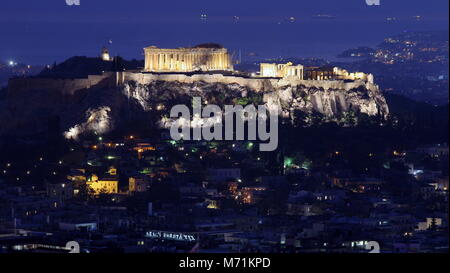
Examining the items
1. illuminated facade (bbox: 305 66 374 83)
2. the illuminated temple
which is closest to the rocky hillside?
illuminated facade (bbox: 305 66 374 83)

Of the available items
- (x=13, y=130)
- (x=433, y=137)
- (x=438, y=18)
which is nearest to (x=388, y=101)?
(x=438, y=18)

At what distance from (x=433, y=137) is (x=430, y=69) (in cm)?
1345

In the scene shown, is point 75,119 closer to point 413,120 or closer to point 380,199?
point 413,120

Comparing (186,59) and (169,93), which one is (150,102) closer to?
(169,93)

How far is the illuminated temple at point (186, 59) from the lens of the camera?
5916 cm

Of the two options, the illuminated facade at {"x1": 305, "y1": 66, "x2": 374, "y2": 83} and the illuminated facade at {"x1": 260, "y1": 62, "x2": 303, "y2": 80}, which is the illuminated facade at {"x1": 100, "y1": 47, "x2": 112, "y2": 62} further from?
the illuminated facade at {"x1": 305, "y1": 66, "x2": 374, "y2": 83}

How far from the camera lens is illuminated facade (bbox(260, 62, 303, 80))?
57250mm

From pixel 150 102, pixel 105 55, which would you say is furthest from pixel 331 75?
pixel 105 55

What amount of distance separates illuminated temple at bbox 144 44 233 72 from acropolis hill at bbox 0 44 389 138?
1.30 ft

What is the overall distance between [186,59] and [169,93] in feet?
12.7

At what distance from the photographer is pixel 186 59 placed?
5969 centimetres

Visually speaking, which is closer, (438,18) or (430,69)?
(438,18)

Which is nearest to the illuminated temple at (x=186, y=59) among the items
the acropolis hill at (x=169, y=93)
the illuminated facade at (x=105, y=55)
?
the acropolis hill at (x=169, y=93)

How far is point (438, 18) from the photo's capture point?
200 feet
